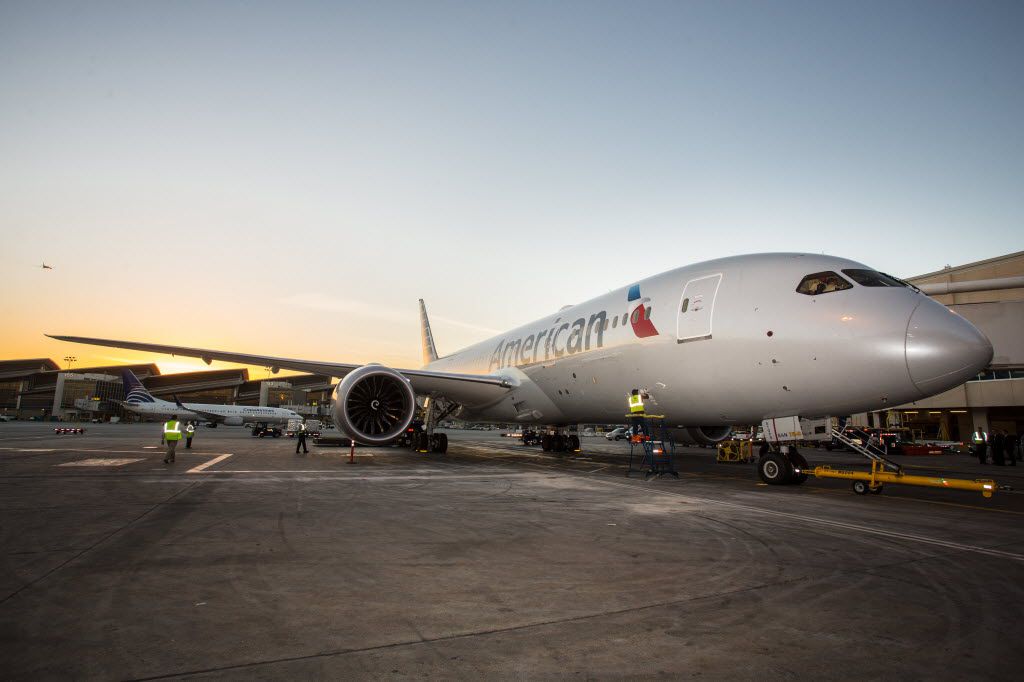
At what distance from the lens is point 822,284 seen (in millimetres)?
8727

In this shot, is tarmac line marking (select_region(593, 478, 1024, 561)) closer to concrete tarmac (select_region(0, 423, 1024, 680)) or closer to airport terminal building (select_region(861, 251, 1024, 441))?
concrete tarmac (select_region(0, 423, 1024, 680))

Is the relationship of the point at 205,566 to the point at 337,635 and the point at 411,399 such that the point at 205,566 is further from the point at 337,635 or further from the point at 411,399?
the point at 411,399

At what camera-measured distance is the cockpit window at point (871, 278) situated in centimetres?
843

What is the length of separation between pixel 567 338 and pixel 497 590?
10.7 m

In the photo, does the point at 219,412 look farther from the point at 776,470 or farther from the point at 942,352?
the point at 942,352

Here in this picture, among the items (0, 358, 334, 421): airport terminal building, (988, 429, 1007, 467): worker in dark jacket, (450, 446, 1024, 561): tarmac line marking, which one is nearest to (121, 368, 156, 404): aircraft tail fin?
(0, 358, 334, 421): airport terminal building

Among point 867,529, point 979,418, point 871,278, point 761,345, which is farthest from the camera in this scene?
point 979,418

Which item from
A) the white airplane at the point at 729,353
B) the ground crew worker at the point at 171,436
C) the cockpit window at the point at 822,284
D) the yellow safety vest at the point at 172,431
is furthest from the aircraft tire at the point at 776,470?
the yellow safety vest at the point at 172,431

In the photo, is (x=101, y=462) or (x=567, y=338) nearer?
(x=101, y=462)

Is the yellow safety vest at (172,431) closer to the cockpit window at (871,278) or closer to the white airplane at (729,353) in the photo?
the white airplane at (729,353)

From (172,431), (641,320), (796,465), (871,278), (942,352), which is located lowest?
(796,465)

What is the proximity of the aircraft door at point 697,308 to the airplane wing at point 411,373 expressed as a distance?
6853 millimetres

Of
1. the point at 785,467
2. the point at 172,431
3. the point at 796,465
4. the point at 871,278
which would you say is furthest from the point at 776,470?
the point at 172,431

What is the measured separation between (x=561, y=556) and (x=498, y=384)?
11707 mm
